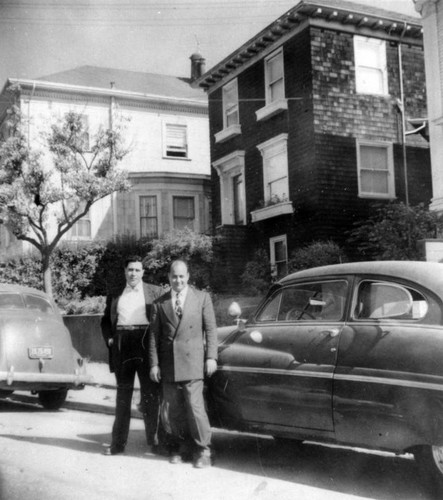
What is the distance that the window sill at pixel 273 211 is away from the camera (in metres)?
19.6

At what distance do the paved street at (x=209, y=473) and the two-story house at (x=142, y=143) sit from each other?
63.0 feet

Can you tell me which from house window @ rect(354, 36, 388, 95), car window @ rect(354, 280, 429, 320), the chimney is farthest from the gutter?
car window @ rect(354, 280, 429, 320)

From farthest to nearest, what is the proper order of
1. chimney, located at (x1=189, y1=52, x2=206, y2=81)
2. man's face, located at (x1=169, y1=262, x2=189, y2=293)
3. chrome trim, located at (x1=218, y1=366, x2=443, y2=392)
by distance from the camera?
chimney, located at (x1=189, y1=52, x2=206, y2=81) < man's face, located at (x1=169, y1=262, x2=189, y2=293) < chrome trim, located at (x1=218, y1=366, x2=443, y2=392)

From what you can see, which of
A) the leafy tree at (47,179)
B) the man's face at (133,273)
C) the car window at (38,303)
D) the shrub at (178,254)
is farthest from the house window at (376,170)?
the man's face at (133,273)

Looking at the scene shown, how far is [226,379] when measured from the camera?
6.08 metres

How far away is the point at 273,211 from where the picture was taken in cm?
2005

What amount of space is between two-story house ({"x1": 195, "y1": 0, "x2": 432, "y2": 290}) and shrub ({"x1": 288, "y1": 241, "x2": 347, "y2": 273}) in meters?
1.47

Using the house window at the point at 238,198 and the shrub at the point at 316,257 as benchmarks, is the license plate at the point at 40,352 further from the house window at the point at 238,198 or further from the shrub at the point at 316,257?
the house window at the point at 238,198

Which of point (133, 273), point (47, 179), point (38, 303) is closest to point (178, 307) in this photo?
point (133, 273)

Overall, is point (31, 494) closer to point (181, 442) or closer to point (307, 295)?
point (181, 442)

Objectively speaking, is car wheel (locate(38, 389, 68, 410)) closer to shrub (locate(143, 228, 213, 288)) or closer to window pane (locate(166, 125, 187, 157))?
shrub (locate(143, 228, 213, 288))

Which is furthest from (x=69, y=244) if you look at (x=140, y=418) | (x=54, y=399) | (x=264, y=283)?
(x=140, y=418)

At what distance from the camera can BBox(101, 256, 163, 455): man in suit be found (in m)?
6.50

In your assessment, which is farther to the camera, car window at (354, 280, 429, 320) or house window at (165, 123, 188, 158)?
house window at (165, 123, 188, 158)
